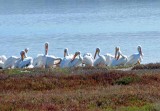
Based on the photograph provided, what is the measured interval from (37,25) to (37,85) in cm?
6071

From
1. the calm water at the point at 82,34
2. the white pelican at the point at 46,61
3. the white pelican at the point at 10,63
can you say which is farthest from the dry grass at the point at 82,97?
the calm water at the point at 82,34

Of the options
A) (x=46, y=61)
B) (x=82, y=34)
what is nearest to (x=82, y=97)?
(x=46, y=61)

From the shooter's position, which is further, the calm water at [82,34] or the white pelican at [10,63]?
the calm water at [82,34]

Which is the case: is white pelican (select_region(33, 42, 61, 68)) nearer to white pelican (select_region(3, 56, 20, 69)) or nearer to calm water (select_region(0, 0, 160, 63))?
white pelican (select_region(3, 56, 20, 69))

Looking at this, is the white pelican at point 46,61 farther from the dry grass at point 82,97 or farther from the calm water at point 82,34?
the dry grass at point 82,97

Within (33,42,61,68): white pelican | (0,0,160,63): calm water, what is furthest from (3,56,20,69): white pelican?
(0,0,160,63): calm water

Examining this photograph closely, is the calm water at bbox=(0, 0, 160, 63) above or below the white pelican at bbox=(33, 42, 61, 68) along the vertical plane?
above

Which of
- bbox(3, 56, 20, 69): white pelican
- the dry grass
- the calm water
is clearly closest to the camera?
the dry grass

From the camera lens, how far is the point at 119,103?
12.1 metres

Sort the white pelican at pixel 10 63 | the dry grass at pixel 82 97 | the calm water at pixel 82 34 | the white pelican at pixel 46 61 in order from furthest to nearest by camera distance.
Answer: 1. the calm water at pixel 82 34
2. the white pelican at pixel 46 61
3. the white pelican at pixel 10 63
4. the dry grass at pixel 82 97

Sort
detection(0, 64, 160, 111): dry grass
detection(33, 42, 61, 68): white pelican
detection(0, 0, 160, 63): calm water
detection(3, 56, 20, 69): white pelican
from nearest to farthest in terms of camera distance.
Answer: detection(0, 64, 160, 111): dry grass, detection(3, 56, 20, 69): white pelican, detection(33, 42, 61, 68): white pelican, detection(0, 0, 160, 63): calm water

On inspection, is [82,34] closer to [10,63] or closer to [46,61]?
[46,61]

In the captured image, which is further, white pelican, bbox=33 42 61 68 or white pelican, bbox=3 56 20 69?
white pelican, bbox=33 42 61 68

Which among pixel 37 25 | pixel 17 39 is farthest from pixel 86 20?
pixel 17 39
